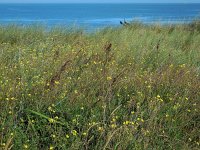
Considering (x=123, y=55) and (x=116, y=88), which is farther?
(x=123, y=55)

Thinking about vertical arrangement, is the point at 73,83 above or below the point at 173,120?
above

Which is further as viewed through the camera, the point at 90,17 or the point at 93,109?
the point at 90,17

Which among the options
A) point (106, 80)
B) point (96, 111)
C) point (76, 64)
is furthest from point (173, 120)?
point (76, 64)

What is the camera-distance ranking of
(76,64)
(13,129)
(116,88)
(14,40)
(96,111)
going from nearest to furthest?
(13,129) → (96,111) → (116,88) → (76,64) → (14,40)

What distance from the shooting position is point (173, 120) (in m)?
4.21

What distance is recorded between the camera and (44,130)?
374cm

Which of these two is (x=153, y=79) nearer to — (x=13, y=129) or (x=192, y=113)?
(x=192, y=113)

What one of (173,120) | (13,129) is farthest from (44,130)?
(173,120)

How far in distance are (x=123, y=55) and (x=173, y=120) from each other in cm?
376

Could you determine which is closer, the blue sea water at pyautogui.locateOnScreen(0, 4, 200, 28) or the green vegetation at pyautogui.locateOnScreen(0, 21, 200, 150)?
the green vegetation at pyautogui.locateOnScreen(0, 21, 200, 150)

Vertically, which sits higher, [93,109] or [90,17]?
[93,109]

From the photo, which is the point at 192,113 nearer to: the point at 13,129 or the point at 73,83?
the point at 73,83

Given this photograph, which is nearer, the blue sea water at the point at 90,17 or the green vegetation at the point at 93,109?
the green vegetation at the point at 93,109

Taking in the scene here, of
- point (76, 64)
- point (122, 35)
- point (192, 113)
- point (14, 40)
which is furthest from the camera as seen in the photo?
point (122, 35)
